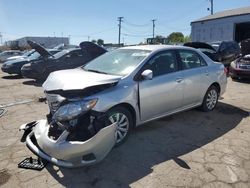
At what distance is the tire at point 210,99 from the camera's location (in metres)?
6.38

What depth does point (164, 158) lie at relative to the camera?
417 centimetres

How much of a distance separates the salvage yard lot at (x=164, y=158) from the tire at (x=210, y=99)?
0.20 meters

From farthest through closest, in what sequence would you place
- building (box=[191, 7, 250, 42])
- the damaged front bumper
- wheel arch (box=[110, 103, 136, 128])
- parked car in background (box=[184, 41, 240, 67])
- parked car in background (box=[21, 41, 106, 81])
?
building (box=[191, 7, 250, 42])
parked car in background (box=[184, 41, 240, 67])
parked car in background (box=[21, 41, 106, 81])
wheel arch (box=[110, 103, 136, 128])
the damaged front bumper

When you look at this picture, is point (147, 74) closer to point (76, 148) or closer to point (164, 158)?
point (164, 158)

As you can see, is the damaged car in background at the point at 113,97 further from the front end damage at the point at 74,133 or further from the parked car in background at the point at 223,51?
the parked car in background at the point at 223,51

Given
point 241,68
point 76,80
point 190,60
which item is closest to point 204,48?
point 241,68

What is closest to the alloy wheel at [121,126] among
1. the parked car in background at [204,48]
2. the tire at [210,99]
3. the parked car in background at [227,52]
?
the tire at [210,99]

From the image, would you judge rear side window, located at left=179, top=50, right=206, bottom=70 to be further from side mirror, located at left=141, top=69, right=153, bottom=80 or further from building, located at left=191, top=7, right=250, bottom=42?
building, located at left=191, top=7, right=250, bottom=42

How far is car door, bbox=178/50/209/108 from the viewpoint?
18.5 ft

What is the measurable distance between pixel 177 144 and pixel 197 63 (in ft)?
7.13

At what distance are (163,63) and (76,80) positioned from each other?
1798mm

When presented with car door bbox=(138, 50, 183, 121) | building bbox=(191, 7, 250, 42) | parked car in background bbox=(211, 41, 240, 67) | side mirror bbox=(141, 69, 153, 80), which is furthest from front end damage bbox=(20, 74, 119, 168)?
building bbox=(191, 7, 250, 42)

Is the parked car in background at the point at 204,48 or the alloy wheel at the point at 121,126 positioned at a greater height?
the parked car in background at the point at 204,48

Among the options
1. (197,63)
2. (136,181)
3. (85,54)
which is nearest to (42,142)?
(136,181)
